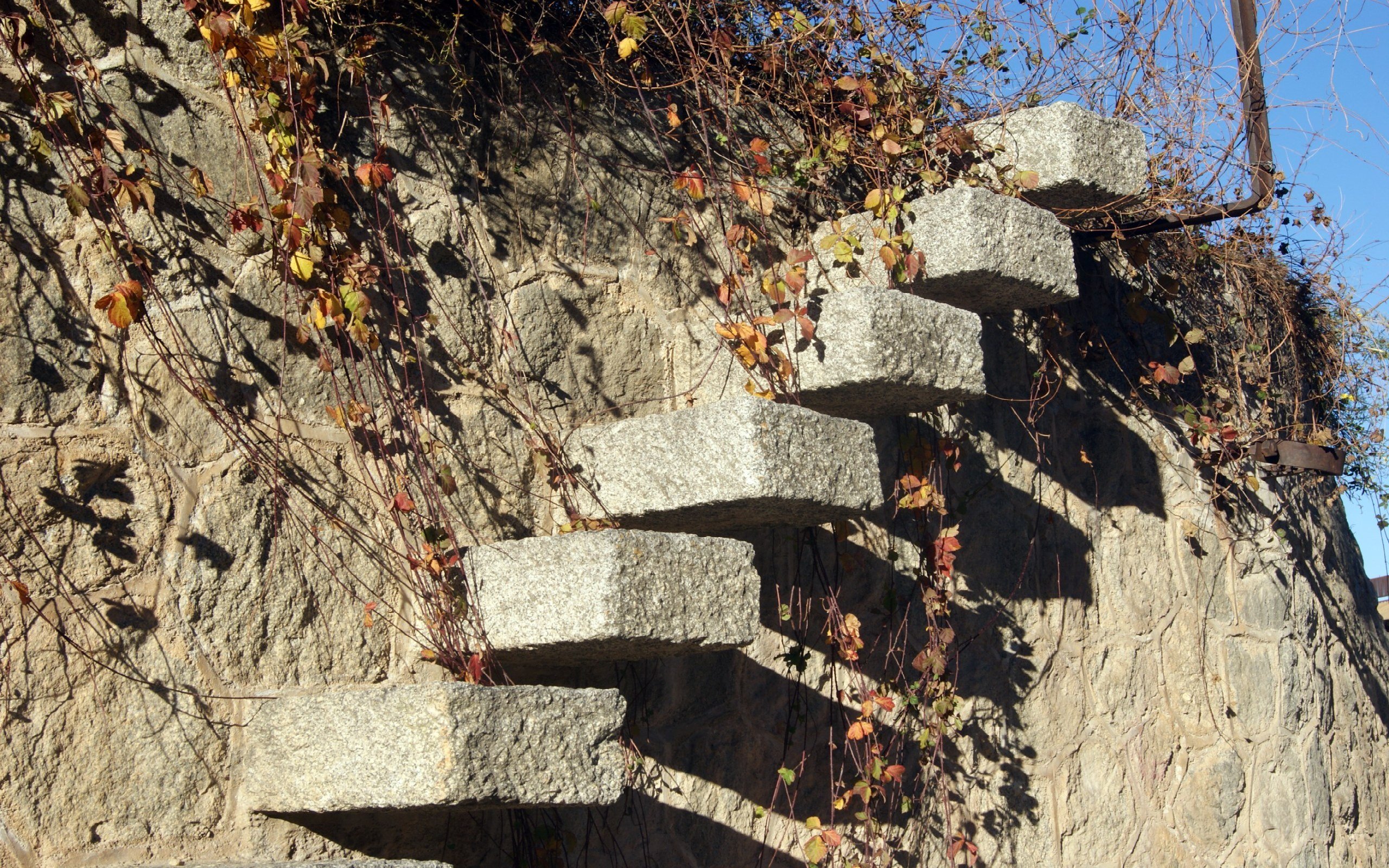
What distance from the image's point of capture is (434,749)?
1.95 m

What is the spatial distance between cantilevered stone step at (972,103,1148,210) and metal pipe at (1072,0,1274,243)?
1.21 feet

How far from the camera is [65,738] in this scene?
1.95 m

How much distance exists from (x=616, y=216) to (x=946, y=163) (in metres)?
0.90

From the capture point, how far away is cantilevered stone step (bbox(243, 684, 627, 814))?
1.95 metres

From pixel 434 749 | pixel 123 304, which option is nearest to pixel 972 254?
pixel 434 749

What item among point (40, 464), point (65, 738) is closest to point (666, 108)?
point (40, 464)

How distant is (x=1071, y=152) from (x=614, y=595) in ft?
5.49

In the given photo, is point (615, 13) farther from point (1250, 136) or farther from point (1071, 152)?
point (1250, 136)

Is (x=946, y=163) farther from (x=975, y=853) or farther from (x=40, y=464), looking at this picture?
(x=40, y=464)

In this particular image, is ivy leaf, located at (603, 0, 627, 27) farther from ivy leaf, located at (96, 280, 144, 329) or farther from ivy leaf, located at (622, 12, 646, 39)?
ivy leaf, located at (96, 280, 144, 329)

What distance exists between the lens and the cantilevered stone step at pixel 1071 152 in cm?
302

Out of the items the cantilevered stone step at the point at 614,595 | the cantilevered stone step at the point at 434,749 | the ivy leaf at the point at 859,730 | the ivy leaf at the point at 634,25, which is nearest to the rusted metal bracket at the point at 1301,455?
the ivy leaf at the point at 859,730

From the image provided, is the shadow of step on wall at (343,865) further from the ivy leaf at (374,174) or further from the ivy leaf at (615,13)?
the ivy leaf at (615,13)

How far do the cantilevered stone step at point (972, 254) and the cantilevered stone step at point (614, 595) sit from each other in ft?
2.88
